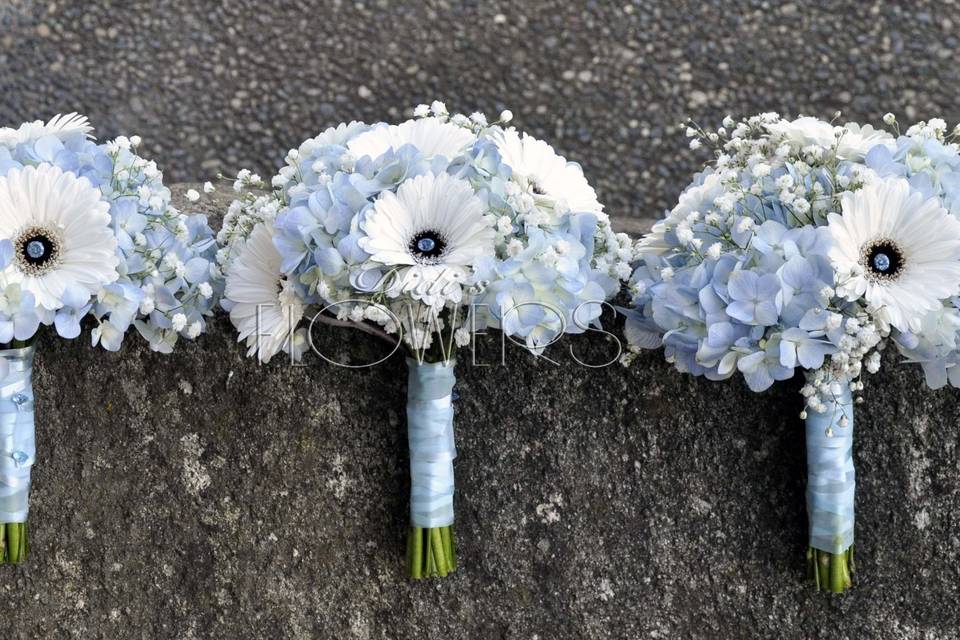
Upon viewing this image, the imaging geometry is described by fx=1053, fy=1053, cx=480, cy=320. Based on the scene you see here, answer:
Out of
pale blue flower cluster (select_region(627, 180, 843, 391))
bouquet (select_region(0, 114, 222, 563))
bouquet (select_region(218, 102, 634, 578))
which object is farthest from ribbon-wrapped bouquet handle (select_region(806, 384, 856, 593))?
bouquet (select_region(0, 114, 222, 563))

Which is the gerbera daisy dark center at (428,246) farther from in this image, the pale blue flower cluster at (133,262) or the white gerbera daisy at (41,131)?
the white gerbera daisy at (41,131)

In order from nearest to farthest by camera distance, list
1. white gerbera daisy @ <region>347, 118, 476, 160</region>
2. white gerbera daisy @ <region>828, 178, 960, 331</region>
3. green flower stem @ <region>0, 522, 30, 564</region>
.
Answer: white gerbera daisy @ <region>828, 178, 960, 331</region>, white gerbera daisy @ <region>347, 118, 476, 160</region>, green flower stem @ <region>0, 522, 30, 564</region>

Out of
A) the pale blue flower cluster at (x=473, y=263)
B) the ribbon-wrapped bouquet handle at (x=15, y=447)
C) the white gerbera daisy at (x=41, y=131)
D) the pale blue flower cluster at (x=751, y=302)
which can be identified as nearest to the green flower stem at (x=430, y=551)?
the pale blue flower cluster at (x=473, y=263)

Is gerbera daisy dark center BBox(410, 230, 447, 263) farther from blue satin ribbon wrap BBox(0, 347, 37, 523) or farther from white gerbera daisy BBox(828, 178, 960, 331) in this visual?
blue satin ribbon wrap BBox(0, 347, 37, 523)

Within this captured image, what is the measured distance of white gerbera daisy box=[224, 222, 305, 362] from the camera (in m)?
1.10

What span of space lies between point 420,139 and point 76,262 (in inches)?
14.8

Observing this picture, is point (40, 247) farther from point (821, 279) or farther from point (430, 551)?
point (821, 279)

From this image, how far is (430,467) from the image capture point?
115 cm

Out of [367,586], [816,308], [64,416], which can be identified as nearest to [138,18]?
[64,416]

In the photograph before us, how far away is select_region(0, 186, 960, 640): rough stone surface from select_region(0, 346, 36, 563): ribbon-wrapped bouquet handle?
0.06m

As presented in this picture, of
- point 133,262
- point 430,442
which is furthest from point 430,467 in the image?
point 133,262

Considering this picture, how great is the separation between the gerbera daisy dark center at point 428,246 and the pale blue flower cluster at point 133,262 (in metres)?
0.25

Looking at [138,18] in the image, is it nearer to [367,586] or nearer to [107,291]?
[107,291]

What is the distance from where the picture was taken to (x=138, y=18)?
2158 millimetres
